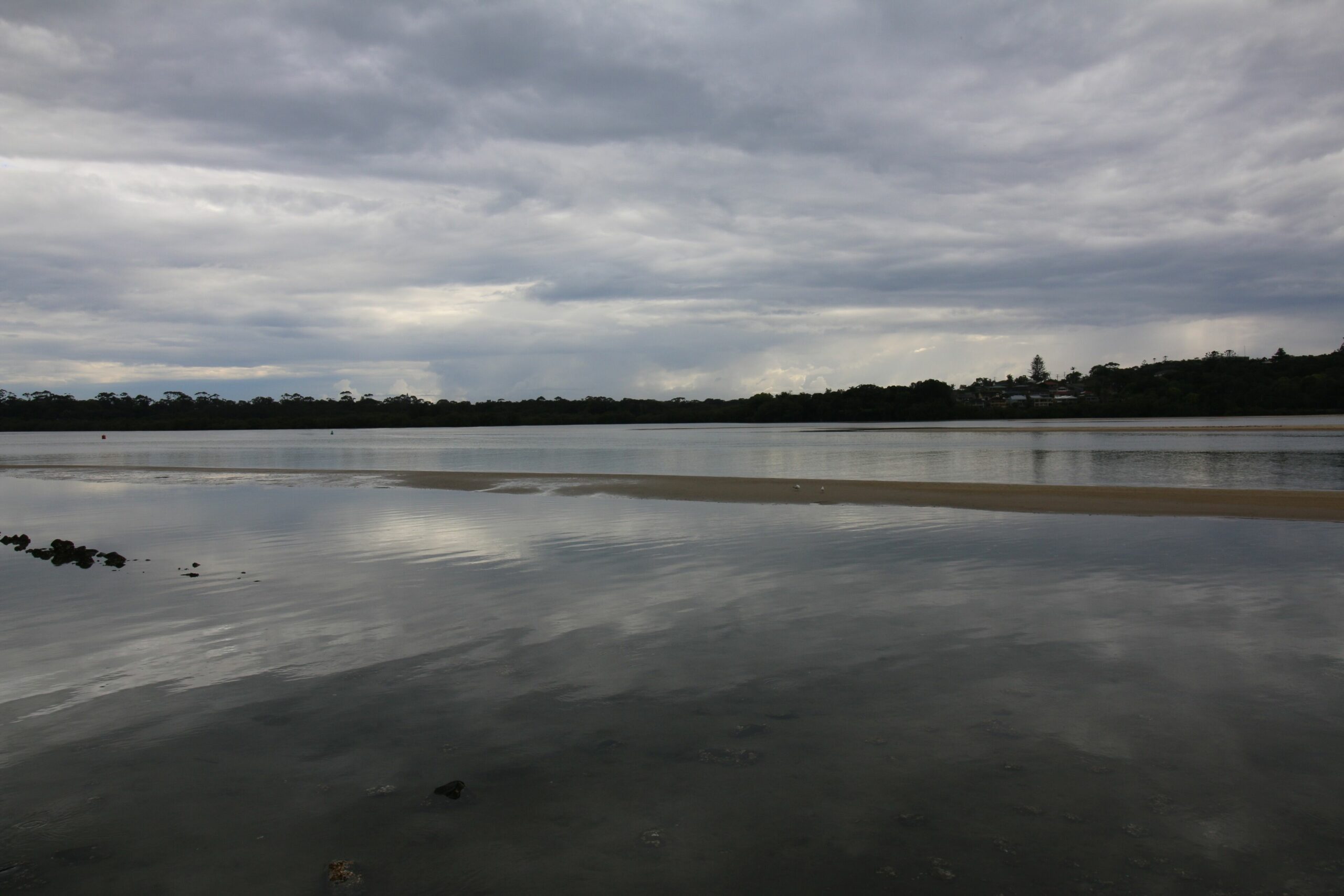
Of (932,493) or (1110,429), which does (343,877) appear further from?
(1110,429)

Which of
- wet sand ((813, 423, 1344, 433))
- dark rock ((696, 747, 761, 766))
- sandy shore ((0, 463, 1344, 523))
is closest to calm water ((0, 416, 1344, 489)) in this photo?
sandy shore ((0, 463, 1344, 523))

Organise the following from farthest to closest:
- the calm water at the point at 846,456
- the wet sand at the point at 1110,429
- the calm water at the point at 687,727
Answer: the wet sand at the point at 1110,429 → the calm water at the point at 846,456 → the calm water at the point at 687,727

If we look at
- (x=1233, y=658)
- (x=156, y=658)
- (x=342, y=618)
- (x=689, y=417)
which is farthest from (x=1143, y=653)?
(x=689, y=417)

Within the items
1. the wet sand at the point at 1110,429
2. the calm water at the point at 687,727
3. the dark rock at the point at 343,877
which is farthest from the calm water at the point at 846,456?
the dark rock at the point at 343,877

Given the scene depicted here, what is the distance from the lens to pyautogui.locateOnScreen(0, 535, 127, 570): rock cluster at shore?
14.1 metres

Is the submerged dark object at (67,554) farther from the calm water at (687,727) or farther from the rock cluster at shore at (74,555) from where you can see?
the calm water at (687,727)

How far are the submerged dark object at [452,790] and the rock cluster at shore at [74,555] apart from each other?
1141 centimetres

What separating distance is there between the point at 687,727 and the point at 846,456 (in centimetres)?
4160

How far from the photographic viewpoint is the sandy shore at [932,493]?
63.6ft

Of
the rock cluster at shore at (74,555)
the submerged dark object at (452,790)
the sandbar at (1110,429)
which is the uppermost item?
the sandbar at (1110,429)

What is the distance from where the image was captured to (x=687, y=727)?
6148 millimetres

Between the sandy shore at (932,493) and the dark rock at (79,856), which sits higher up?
the sandy shore at (932,493)

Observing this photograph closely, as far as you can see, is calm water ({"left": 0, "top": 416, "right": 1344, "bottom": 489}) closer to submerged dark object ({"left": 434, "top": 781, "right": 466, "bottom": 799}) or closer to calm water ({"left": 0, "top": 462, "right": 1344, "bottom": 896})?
calm water ({"left": 0, "top": 462, "right": 1344, "bottom": 896})

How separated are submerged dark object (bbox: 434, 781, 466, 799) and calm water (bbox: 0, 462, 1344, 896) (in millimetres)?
62
